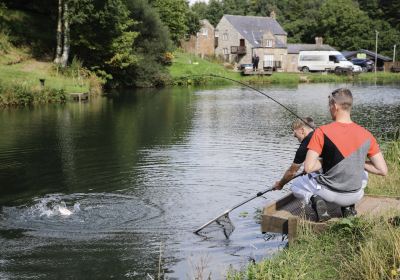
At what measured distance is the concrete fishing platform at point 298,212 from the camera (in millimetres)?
8766

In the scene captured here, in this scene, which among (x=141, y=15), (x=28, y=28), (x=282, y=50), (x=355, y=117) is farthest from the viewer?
(x=282, y=50)

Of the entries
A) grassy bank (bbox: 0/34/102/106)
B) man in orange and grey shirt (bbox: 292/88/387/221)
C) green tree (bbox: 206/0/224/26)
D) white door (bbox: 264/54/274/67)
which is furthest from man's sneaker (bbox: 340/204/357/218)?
green tree (bbox: 206/0/224/26)

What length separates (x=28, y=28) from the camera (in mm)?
52156

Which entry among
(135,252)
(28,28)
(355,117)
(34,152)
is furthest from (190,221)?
(28,28)

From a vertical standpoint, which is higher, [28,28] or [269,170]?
[28,28]

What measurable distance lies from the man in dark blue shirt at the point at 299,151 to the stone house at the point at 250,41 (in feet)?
267

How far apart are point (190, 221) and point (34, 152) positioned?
34.1 ft

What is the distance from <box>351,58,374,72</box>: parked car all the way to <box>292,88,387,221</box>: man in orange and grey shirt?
3296 inches

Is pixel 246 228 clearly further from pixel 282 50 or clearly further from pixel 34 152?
pixel 282 50

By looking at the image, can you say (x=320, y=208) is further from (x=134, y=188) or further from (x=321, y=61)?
(x=321, y=61)

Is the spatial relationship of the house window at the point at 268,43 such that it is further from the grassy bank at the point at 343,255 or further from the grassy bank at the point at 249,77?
the grassy bank at the point at 343,255

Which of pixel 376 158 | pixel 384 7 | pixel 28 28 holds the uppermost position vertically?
pixel 384 7

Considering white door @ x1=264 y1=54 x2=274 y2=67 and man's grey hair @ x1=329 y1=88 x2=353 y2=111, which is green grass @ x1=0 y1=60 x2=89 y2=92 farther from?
white door @ x1=264 y1=54 x2=274 y2=67

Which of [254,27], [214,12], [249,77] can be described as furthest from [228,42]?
[214,12]
